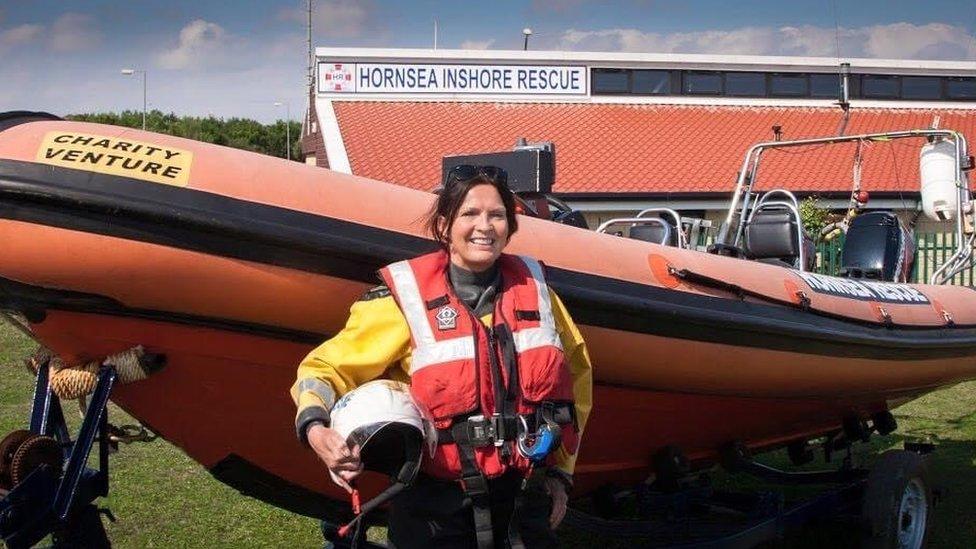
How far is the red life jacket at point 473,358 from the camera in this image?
7.76 feet

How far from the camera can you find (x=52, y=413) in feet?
10.5

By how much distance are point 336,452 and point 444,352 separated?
36cm

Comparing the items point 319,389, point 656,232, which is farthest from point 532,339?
point 656,232

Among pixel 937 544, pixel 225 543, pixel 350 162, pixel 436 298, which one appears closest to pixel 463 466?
pixel 436 298

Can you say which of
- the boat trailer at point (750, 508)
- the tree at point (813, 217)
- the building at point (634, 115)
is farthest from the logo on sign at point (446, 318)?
the building at point (634, 115)

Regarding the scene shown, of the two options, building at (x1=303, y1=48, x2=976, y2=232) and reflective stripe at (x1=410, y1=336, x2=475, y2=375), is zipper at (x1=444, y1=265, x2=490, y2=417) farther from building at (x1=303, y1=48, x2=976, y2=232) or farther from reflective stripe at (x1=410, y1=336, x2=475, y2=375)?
building at (x1=303, y1=48, x2=976, y2=232)

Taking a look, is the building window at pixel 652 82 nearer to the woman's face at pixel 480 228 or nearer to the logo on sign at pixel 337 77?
the logo on sign at pixel 337 77

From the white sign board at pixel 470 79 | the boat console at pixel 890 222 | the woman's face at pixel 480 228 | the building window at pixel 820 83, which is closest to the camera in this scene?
the woman's face at pixel 480 228

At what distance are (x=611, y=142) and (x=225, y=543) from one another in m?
14.8

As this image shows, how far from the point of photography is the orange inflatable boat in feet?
8.93

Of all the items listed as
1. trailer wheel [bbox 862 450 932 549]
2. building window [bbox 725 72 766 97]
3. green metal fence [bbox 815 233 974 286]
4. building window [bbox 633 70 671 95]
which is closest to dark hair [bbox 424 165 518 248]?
trailer wheel [bbox 862 450 932 549]

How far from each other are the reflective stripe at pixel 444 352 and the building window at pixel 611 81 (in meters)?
17.9

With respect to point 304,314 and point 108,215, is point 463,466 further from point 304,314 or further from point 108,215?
point 108,215

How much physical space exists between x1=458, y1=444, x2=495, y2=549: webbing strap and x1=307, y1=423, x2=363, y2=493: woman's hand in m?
0.29
